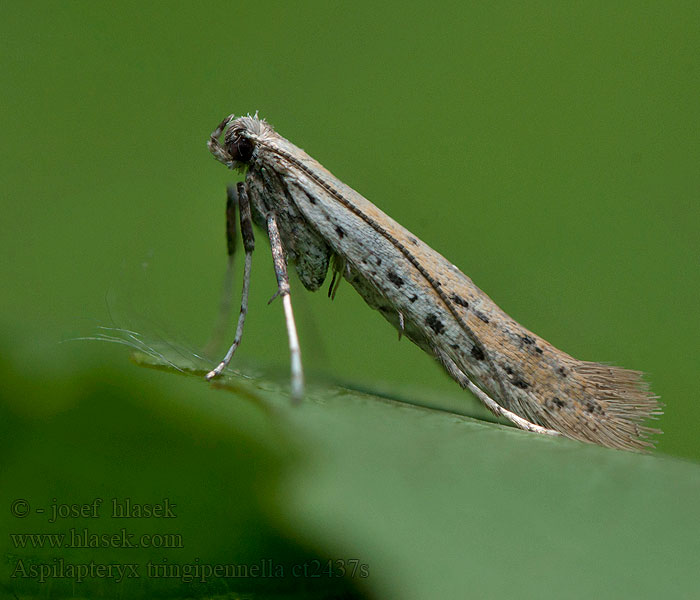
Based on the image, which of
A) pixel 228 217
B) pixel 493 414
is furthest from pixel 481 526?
pixel 228 217

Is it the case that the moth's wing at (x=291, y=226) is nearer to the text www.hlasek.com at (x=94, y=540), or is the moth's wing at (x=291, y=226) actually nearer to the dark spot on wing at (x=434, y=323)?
the dark spot on wing at (x=434, y=323)

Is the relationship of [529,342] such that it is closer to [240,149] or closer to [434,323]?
[434,323]

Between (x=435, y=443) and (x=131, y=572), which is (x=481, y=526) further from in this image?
(x=131, y=572)

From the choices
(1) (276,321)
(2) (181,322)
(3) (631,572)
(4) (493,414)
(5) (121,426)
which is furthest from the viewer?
(1) (276,321)

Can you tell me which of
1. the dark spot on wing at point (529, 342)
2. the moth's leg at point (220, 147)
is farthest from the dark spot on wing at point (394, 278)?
the moth's leg at point (220, 147)

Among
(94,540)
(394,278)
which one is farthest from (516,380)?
(94,540)

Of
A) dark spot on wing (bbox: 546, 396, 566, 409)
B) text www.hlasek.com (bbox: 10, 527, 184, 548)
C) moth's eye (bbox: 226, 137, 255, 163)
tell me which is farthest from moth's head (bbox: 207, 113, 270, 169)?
text www.hlasek.com (bbox: 10, 527, 184, 548)

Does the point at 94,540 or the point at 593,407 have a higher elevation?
the point at 593,407
